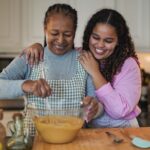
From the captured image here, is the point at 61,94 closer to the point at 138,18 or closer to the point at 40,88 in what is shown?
the point at 40,88

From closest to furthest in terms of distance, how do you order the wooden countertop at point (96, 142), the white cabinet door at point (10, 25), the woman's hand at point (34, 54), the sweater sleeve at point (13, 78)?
the wooden countertop at point (96, 142)
the sweater sleeve at point (13, 78)
the woman's hand at point (34, 54)
the white cabinet door at point (10, 25)

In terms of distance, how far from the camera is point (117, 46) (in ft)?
4.94

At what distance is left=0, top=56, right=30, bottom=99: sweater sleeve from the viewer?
49.6 inches

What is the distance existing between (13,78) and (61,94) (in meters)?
0.20

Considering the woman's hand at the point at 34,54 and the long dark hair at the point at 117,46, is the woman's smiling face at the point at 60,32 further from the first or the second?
the long dark hair at the point at 117,46

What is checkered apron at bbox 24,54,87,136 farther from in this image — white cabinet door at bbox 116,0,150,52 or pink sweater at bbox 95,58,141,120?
white cabinet door at bbox 116,0,150,52

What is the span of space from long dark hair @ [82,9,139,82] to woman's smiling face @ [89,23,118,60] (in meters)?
0.03

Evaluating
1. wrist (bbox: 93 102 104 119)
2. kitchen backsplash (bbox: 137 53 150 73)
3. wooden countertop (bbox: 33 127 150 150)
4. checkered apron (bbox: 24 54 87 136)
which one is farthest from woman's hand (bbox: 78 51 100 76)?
kitchen backsplash (bbox: 137 53 150 73)

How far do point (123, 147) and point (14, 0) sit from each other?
169 centimetres

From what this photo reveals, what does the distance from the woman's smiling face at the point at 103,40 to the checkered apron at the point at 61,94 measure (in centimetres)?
11

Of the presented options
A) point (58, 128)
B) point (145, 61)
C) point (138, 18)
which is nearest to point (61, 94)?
point (58, 128)

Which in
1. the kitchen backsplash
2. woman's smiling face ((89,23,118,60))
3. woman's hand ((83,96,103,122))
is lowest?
the kitchen backsplash

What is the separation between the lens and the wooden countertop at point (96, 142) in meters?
1.09

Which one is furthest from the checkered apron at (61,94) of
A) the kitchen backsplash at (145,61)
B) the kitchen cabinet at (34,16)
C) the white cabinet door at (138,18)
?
the kitchen backsplash at (145,61)
